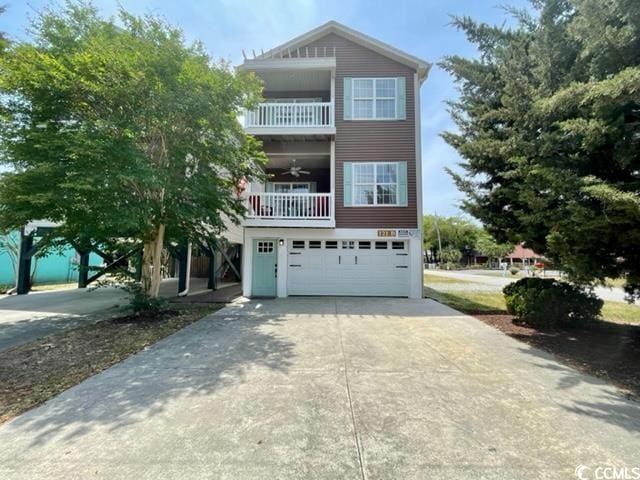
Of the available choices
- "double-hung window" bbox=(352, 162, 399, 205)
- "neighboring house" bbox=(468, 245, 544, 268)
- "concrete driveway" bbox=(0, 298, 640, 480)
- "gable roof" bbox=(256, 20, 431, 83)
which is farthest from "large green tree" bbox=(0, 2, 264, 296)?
"neighboring house" bbox=(468, 245, 544, 268)

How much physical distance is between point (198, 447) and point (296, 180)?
12.2 m

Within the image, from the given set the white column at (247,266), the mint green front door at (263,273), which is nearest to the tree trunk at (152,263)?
the white column at (247,266)

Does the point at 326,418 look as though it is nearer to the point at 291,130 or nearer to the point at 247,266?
the point at 247,266

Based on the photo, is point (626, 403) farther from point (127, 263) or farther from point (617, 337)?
point (127, 263)

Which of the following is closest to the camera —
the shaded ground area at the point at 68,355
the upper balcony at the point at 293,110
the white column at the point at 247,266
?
the shaded ground area at the point at 68,355

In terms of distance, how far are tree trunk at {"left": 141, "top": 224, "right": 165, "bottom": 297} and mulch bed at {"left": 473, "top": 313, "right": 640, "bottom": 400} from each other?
8793 millimetres

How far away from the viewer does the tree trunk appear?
844cm

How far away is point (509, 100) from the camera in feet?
21.6

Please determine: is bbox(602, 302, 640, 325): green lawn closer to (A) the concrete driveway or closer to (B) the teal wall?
(A) the concrete driveway

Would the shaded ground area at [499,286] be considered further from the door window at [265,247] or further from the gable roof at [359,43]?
the door window at [265,247]

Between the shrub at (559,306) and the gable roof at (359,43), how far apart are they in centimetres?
934

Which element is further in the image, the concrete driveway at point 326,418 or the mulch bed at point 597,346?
the mulch bed at point 597,346

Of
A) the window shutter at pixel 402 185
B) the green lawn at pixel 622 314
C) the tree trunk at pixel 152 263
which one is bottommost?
A: the green lawn at pixel 622 314

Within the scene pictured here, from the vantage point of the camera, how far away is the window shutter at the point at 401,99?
1233 centimetres
